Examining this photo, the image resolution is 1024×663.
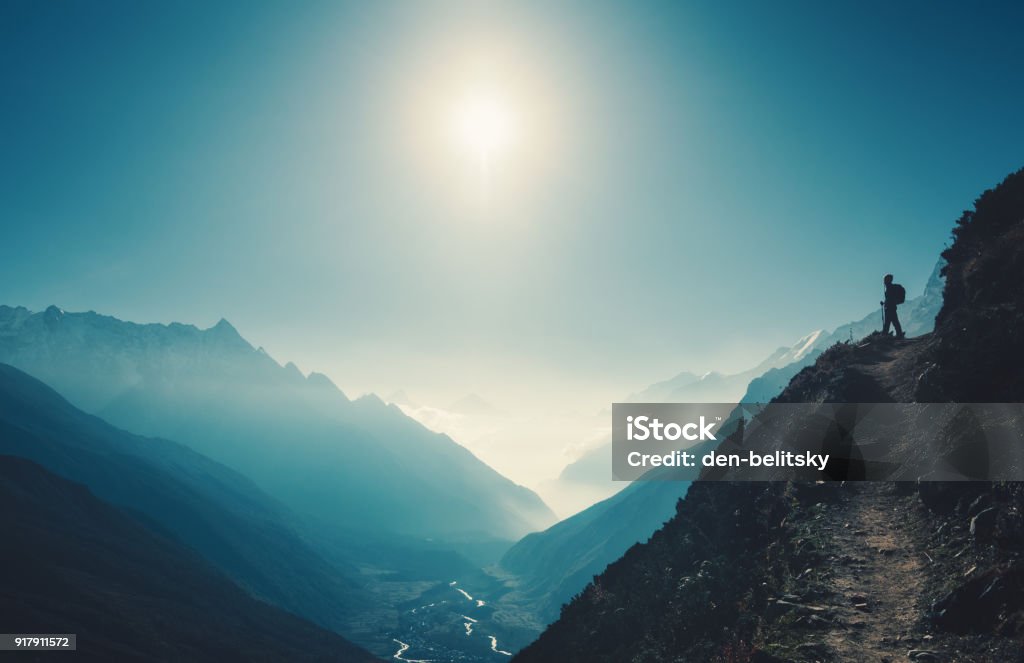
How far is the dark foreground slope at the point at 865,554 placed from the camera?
14.6 meters

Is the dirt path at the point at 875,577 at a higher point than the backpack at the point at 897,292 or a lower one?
lower

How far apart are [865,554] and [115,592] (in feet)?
424

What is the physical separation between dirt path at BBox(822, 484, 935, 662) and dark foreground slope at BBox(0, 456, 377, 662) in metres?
95.7

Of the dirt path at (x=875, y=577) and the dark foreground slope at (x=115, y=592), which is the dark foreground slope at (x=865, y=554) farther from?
the dark foreground slope at (x=115, y=592)

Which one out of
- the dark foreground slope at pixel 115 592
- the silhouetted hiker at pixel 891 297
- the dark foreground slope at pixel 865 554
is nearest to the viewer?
the dark foreground slope at pixel 865 554

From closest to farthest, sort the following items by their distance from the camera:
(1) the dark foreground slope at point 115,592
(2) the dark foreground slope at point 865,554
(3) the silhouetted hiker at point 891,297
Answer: (2) the dark foreground slope at point 865,554 < (3) the silhouetted hiker at point 891,297 < (1) the dark foreground slope at point 115,592

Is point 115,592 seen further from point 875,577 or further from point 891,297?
point 891,297

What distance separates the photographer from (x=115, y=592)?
323ft

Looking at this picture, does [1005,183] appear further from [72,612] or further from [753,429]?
[72,612]

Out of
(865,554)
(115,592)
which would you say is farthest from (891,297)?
(115,592)

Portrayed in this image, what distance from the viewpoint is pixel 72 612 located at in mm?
80625

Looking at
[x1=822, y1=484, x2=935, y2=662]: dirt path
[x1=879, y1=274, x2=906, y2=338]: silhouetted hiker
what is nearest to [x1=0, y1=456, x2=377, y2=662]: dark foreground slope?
[x1=822, y1=484, x2=935, y2=662]: dirt path

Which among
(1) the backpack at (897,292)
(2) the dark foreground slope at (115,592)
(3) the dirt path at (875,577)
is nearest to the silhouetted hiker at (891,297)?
(1) the backpack at (897,292)

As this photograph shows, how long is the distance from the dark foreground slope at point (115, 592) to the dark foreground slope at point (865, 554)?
8654 cm
